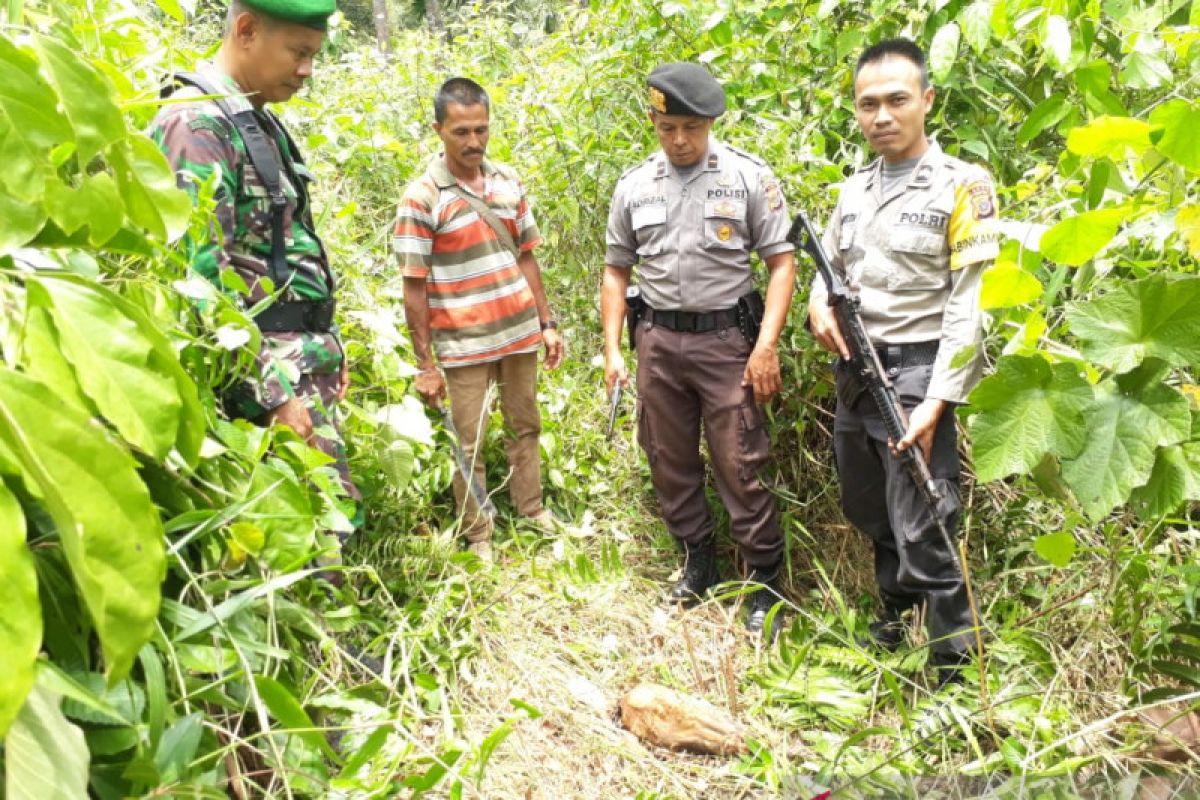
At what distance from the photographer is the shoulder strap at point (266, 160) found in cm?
213

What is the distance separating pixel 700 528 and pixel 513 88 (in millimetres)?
4491

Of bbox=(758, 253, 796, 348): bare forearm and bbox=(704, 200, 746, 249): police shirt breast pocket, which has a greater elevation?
bbox=(704, 200, 746, 249): police shirt breast pocket

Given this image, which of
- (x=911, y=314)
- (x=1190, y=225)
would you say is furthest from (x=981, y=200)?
(x=1190, y=225)

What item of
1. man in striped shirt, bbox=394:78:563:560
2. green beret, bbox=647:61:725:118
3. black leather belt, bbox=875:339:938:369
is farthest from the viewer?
man in striped shirt, bbox=394:78:563:560

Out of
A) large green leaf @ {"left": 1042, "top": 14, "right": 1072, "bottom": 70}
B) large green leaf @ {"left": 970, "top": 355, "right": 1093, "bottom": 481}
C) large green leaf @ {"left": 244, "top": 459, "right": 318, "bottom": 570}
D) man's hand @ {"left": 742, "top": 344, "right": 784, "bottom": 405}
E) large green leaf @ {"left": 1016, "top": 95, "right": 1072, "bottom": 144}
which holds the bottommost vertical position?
man's hand @ {"left": 742, "top": 344, "right": 784, "bottom": 405}

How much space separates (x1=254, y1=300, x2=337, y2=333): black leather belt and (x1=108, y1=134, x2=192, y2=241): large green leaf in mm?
1502

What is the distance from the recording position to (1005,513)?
3.24 metres

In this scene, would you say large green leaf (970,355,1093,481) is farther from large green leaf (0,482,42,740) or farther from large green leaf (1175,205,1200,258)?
large green leaf (0,482,42,740)

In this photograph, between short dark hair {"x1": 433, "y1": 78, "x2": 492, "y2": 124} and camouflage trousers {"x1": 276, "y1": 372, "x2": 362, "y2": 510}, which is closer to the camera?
camouflage trousers {"x1": 276, "y1": 372, "x2": 362, "y2": 510}

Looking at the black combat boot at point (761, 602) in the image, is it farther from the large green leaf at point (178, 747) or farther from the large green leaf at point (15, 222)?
the large green leaf at point (15, 222)

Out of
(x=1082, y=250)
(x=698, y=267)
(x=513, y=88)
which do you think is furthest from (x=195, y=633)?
(x=513, y=88)

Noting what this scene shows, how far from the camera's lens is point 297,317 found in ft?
7.77

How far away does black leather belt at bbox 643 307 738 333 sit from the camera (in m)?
3.31

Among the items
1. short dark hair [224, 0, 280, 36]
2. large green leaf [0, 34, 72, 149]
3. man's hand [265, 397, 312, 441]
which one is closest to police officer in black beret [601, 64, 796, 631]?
short dark hair [224, 0, 280, 36]
